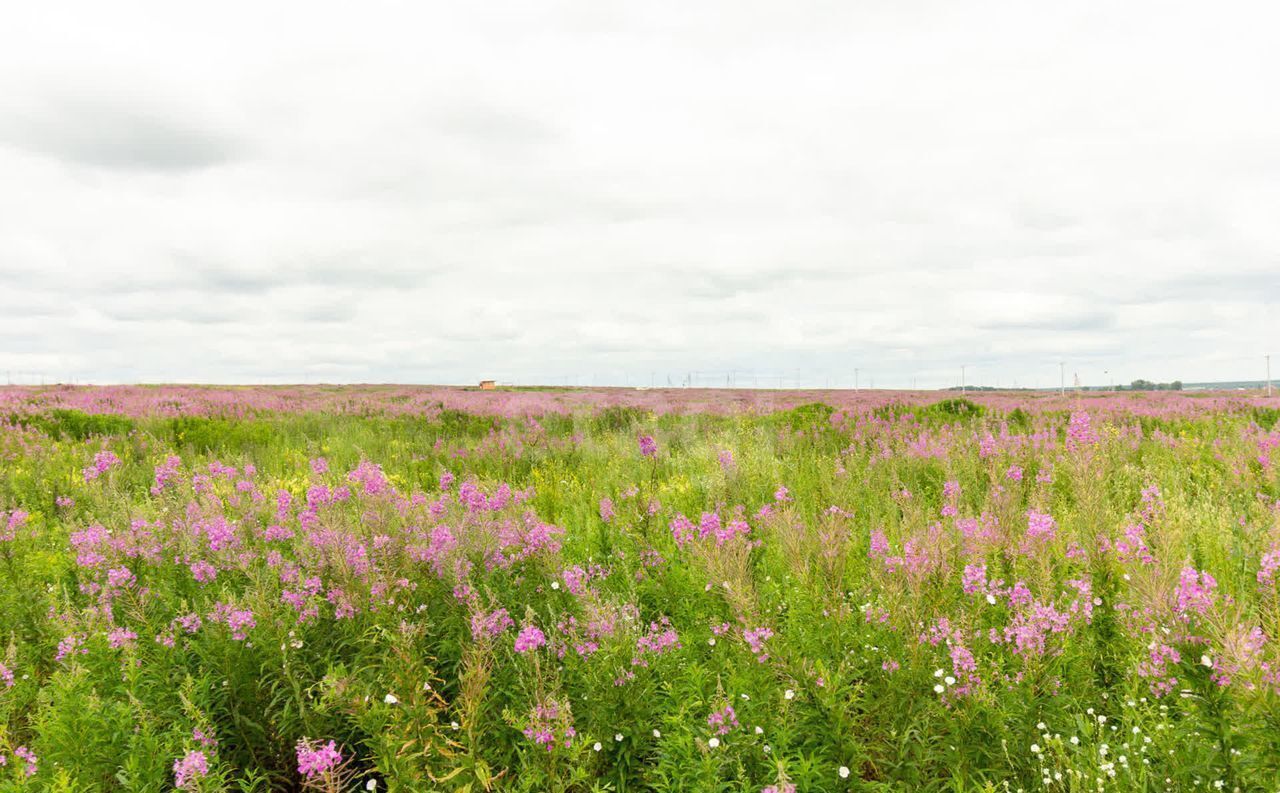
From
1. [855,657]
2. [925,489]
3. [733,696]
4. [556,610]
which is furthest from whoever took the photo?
[925,489]

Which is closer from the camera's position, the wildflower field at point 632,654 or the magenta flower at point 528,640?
the wildflower field at point 632,654

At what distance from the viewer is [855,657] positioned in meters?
3.00

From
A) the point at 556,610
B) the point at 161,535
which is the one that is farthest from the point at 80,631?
the point at 556,610

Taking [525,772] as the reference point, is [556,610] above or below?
above

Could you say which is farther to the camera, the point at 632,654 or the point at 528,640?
the point at 632,654

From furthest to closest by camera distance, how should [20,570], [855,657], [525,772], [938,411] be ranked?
[938,411]
[20,570]
[855,657]
[525,772]

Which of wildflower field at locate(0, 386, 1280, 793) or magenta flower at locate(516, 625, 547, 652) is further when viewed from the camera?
magenta flower at locate(516, 625, 547, 652)

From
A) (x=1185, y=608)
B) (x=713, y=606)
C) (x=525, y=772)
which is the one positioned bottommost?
(x=525, y=772)

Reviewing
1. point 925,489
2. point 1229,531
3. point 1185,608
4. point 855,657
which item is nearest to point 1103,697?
point 1185,608

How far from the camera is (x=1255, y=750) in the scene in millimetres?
2086

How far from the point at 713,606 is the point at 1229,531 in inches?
175

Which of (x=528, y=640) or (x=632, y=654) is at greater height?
(x=528, y=640)

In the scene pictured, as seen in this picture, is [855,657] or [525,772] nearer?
[525,772]

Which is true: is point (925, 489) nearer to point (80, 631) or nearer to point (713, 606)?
point (713, 606)
